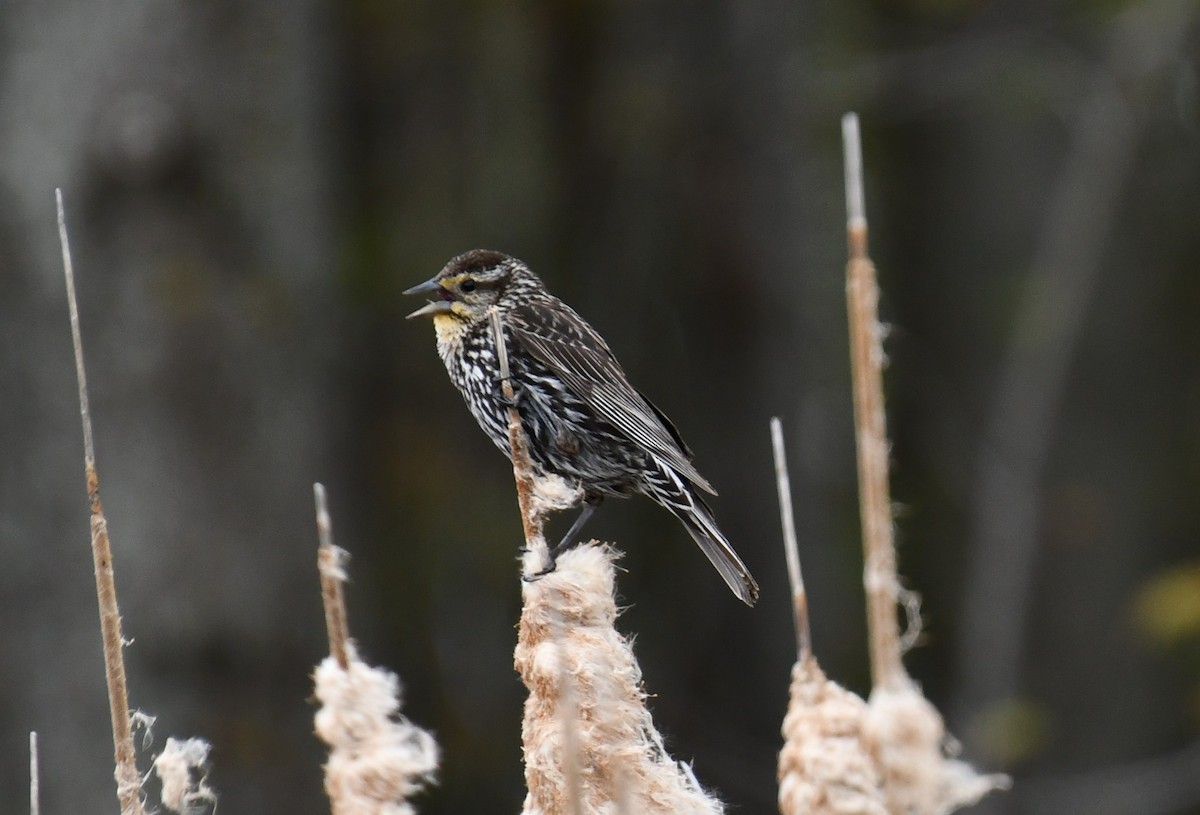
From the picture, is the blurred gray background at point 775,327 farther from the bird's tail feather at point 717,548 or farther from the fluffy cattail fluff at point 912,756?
the fluffy cattail fluff at point 912,756

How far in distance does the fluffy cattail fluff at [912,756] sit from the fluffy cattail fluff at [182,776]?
2.46 ft

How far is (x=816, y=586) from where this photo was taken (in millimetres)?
8766

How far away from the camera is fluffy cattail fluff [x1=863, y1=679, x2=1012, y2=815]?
1.61 meters

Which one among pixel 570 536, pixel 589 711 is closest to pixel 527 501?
pixel 589 711

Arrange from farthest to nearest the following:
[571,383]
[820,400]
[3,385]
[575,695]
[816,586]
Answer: [820,400], [816,586], [3,385], [571,383], [575,695]

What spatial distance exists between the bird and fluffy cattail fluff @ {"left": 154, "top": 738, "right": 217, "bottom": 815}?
5.77 feet

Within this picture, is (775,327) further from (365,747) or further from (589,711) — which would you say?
(365,747)

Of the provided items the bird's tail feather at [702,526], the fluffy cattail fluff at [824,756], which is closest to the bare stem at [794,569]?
the fluffy cattail fluff at [824,756]

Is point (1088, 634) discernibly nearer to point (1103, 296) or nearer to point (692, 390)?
point (1103, 296)

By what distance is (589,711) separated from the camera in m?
1.99

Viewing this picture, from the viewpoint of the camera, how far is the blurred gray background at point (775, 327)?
7590 mm

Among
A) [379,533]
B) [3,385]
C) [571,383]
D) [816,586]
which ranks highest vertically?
[379,533]

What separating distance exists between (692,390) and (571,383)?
225 inches

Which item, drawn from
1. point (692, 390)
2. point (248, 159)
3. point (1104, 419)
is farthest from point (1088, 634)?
point (248, 159)
